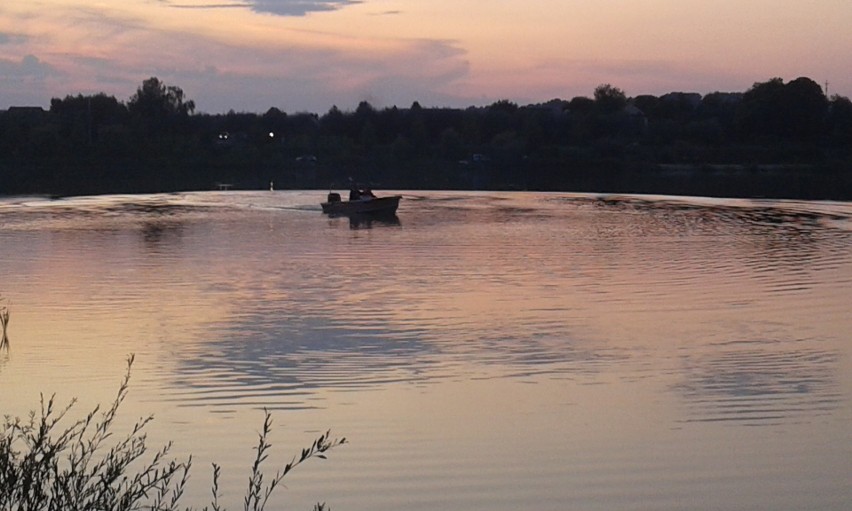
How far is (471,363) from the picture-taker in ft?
39.0

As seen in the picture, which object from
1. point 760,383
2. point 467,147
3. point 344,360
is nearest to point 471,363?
point 344,360

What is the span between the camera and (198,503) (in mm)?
7703

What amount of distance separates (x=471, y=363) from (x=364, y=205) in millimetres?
22829

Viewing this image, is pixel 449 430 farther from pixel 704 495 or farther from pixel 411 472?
pixel 704 495

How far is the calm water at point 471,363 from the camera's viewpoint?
27.2 feet

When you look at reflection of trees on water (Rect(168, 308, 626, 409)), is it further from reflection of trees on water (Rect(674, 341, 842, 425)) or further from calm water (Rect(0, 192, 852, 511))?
reflection of trees on water (Rect(674, 341, 842, 425))

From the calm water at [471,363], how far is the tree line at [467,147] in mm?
40899

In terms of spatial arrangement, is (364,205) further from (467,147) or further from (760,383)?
(467,147)

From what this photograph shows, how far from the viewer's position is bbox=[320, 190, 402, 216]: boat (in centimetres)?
3450

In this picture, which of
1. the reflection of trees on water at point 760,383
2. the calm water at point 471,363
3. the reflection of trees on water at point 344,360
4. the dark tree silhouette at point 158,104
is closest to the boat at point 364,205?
the calm water at point 471,363

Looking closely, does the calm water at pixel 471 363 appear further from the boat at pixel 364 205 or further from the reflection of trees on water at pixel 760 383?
the boat at pixel 364 205

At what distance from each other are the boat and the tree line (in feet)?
84.5

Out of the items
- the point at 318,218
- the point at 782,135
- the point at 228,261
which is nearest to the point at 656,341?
the point at 228,261

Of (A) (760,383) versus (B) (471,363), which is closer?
(A) (760,383)
